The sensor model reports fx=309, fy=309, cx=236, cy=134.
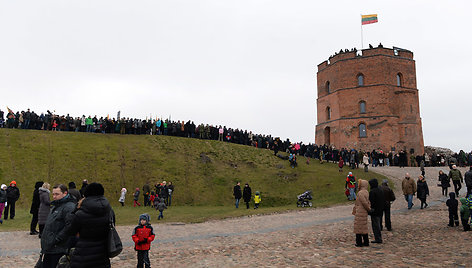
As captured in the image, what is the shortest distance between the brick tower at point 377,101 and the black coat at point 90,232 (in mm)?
40720

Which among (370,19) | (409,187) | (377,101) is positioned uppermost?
(370,19)

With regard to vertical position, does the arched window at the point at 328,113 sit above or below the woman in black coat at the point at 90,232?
above

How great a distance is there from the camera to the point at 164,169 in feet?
81.1

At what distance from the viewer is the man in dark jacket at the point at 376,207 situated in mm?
9000

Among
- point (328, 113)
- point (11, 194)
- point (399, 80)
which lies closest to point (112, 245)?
point (11, 194)

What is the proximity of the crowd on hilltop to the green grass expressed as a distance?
1306 mm

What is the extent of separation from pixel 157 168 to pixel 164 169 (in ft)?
1.82

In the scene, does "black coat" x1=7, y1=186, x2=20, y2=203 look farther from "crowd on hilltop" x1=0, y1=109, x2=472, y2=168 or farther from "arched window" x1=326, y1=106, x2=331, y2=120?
"arched window" x1=326, y1=106, x2=331, y2=120

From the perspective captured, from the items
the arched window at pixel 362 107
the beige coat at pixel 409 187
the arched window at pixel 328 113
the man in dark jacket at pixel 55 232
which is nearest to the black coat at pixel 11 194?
the man in dark jacket at pixel 55 232

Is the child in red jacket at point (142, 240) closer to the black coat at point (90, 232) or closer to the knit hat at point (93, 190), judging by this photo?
the black coat at point (90, 232)

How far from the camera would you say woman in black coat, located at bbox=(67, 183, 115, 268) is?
4.21m

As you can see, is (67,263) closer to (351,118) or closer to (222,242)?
(222,242)

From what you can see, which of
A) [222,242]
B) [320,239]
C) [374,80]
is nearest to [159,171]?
[222,242]

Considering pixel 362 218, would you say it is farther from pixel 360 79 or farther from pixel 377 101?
pixel 360 79
